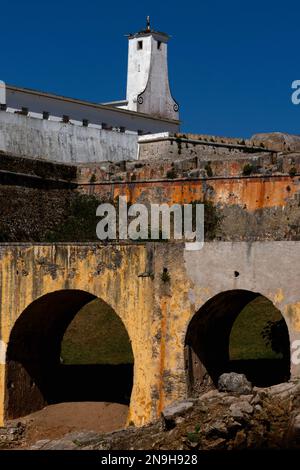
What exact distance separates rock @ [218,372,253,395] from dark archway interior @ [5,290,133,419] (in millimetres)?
4477

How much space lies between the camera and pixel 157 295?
17828 millimetres

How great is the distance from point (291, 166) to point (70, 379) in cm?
762

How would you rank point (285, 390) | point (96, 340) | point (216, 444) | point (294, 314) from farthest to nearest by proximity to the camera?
point (96, 340) → point (294, 314) → point (285, 390) → point (216, 444)

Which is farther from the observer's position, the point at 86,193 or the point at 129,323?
the point at 86,193

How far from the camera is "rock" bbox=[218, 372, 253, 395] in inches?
601

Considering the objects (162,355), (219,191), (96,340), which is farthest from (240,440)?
(219,191)

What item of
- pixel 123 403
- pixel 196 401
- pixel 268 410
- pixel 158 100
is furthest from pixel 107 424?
pixel 158 100

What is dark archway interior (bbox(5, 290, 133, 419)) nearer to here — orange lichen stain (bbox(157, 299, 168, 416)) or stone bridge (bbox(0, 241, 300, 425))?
stone bridge (bbox(0, 241, 300, 425))

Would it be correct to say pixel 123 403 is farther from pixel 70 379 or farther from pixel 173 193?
pixel 173 193

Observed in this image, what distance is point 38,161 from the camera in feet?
90.2

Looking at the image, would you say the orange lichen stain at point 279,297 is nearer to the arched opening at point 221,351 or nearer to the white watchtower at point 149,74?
the arched opening at point 221,351

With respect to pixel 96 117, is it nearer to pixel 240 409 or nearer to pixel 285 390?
pixel 285 390

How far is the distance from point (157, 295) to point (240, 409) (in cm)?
365
